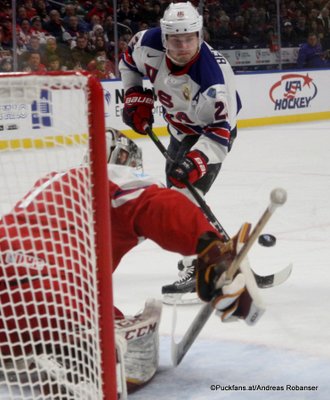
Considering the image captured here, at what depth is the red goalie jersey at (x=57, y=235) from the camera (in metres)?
1.92

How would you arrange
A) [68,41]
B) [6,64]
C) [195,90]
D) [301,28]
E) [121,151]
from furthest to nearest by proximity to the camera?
[301,28], [68,41], [6,64], [195,90], [121,151]

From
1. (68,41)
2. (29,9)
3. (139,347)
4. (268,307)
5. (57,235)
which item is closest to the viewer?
(57,235)

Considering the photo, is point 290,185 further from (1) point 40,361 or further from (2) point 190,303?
(1) point 40,361

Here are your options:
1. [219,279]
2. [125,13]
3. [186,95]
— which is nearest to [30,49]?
[125,13]

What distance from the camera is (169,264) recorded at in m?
3.66

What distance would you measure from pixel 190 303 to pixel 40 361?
1137mm

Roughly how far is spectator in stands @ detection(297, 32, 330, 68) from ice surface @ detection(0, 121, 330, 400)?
398 cm

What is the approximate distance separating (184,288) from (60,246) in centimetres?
123

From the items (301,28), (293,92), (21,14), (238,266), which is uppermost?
(21,14)

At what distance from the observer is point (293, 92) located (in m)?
9.66

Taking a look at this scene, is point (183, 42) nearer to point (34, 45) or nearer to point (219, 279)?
point (219, 279)

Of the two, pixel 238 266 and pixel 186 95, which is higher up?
pixel 186 95

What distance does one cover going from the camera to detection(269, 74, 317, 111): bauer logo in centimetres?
948

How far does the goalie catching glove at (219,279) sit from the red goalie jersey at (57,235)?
0.13 ft
